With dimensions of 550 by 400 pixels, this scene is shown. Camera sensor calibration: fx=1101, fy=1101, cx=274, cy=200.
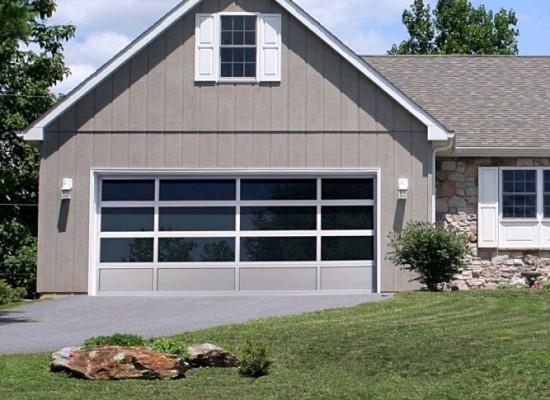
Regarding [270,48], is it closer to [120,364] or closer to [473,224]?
[473,224]

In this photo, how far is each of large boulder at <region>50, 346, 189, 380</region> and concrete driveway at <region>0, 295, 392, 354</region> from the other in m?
2.03

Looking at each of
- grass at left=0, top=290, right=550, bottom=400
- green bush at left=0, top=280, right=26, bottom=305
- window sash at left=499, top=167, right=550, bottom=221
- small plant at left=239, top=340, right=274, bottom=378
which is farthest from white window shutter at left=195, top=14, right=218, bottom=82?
small plant at left=239, top=340, right=274, bottom=378

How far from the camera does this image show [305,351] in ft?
46.1

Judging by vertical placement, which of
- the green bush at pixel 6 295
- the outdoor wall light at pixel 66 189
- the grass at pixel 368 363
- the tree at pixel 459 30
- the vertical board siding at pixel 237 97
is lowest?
the grass at pixel 368 363

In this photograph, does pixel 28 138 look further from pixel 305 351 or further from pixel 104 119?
pixel 305 351

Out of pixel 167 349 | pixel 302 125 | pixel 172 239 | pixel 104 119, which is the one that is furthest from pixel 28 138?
pixel 167 349

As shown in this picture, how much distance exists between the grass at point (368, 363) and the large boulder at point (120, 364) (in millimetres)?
173

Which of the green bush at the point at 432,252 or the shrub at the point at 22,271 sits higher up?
the green bush at the point at 432,252

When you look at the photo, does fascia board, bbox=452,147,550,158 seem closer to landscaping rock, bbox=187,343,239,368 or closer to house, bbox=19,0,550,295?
house, bbox=19,0,550,295

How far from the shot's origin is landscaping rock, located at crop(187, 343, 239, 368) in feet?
44.1

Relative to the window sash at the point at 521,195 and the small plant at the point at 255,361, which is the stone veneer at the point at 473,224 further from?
the small plant at the point at 255,361

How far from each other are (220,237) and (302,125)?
2.82m

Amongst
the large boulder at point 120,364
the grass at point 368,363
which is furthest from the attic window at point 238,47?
the large boulder at point 120,364

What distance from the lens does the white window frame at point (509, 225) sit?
23125 mm
